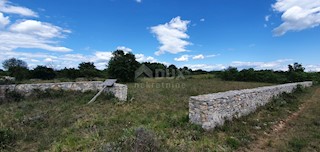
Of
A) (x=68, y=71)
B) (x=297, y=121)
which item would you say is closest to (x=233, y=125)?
(x=297, y=121)

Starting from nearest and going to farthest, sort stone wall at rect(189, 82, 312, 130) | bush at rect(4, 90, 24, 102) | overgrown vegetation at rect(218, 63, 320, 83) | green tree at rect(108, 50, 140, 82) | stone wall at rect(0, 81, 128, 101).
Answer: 1. stone wall at rect(189, 82, 312, 130)
2. bush at rect(4, 90, 24, 102)
3. stone wall at rect(0, 81, 128, 101)
4. green tree at rect(108, 50, 140, 82)
5. overgrown vegetation at rect(218, 63, 320, 83)

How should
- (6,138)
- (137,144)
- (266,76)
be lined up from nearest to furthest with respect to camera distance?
(137,144) → (6,138) → (266,76)

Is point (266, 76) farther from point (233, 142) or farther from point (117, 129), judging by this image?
point (117, 129)

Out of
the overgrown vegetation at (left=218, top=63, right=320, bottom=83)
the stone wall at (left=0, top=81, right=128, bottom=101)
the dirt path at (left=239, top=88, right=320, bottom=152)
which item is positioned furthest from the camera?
the overgrown vegetation at (left=218, top=63, right=320, bottom=83)

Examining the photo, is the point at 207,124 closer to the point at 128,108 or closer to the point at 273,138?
the point at 273,138

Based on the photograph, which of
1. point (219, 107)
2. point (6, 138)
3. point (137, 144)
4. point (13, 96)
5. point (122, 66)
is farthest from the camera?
point (122, 66)

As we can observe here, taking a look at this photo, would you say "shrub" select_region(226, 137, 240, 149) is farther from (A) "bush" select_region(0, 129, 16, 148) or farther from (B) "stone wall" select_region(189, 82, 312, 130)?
(A) "bush" select_region(0, 129, 16, 148)

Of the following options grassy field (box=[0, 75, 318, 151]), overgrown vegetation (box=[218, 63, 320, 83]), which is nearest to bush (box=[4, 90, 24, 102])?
grassy field (box=[0, 75, 318, 151])

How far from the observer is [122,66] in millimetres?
23078

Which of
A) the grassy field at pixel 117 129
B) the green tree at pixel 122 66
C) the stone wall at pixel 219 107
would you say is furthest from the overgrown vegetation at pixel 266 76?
the stone wall at pixel 219 107

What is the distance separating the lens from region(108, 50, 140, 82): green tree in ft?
75.8

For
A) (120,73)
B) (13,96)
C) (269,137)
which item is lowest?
(269,137)

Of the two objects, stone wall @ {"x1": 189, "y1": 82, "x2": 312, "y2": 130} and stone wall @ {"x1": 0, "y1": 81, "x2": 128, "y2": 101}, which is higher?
stone wall @ {"x1": 0, "y1": 81, "x2": 128, "y2": 101}

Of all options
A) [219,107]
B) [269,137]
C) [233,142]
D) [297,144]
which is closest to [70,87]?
[219,107]
